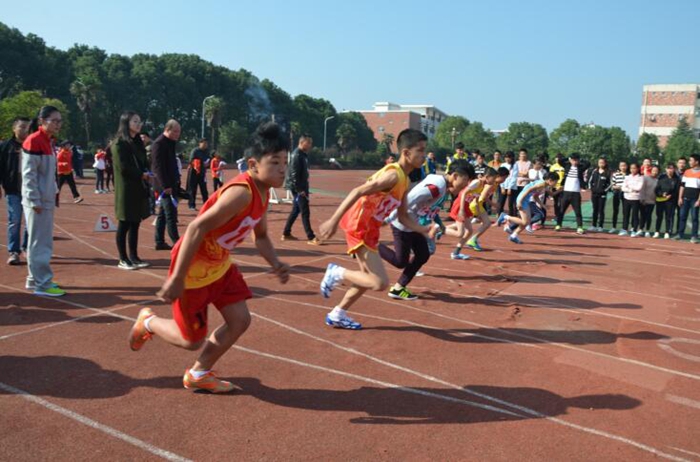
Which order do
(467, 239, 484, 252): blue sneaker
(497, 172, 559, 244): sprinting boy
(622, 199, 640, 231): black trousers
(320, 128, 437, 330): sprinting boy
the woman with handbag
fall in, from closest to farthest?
(320, 128, 437, 330): sprinting boy
the woman with handbag
(467, 239, 484, 252): blue sneaker
(497, 172, 559, 244): sprinting boy
(622, 199, 640, 231): black trousers

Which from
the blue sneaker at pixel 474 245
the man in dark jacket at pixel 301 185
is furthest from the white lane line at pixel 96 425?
the blue sneaker at pixel 474 245

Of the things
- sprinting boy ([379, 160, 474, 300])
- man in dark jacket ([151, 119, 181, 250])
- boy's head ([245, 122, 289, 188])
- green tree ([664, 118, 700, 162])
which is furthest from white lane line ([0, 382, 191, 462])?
green tree ([664, 118, 700, 162])

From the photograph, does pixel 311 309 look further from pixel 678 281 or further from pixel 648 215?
pixel 648 215

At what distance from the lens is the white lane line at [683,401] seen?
3.91 metres

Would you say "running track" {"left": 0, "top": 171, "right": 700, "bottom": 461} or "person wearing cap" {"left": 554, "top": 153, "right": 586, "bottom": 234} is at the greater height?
"person wearing cap" {"left": 554, "top": 153, "right": 586, "bottom": 234}

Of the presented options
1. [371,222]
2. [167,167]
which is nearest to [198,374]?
[371,222]

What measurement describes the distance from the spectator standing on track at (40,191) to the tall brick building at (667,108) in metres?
106

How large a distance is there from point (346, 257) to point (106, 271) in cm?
371

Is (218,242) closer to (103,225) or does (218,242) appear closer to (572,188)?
(103,225)

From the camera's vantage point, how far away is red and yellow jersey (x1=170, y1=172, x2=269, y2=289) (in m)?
3.38

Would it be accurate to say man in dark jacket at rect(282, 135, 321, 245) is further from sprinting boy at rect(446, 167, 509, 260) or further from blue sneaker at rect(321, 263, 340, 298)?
blue sneaker at rect(321, 263, 340, 298)

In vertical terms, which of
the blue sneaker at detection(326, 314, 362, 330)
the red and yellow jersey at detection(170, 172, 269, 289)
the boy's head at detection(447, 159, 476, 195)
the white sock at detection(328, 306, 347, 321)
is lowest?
the blue sneaker at detection(326, 314, 362, 330)

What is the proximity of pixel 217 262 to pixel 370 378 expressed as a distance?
1.51 m

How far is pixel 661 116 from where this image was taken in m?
98.1
